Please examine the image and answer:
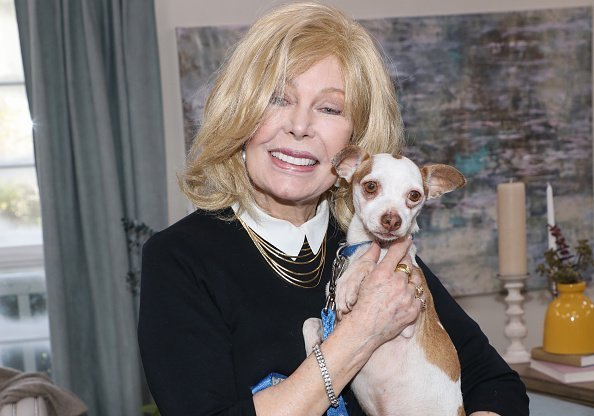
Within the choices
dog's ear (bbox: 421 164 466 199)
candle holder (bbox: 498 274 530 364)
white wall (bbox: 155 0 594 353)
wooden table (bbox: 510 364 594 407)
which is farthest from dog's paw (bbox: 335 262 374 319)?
white wall (bbox: 155 0 594 353)

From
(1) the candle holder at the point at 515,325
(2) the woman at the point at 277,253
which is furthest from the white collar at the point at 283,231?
(1) the candle holder at the point at 515,325

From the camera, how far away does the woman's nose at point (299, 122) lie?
5.01 feet

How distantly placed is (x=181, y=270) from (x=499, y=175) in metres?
2.83

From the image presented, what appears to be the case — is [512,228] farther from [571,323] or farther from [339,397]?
[339,397]

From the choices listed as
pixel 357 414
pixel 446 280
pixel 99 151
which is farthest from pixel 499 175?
pixel 357 414

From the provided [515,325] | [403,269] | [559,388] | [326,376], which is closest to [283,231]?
[403,269]

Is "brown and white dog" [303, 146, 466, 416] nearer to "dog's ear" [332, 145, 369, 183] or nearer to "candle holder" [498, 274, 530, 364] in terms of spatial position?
"dog's ear" [332, 145, 369, 183]

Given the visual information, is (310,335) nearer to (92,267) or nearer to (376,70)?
(376,70)

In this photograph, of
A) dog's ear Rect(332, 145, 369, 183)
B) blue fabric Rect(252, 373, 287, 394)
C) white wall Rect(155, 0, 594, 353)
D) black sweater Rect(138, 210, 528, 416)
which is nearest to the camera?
black sweater Rect(138, 210, 528, 416)

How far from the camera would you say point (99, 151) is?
367cm

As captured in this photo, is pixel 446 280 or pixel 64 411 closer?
pixel 64 411

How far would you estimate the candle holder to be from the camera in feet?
9.97

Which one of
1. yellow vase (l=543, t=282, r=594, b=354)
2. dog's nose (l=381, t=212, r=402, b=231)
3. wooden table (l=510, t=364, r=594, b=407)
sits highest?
dog's nose (l=381, t=212, r=402, b=231)

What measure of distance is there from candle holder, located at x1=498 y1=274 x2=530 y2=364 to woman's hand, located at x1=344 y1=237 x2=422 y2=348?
5.37 feet
